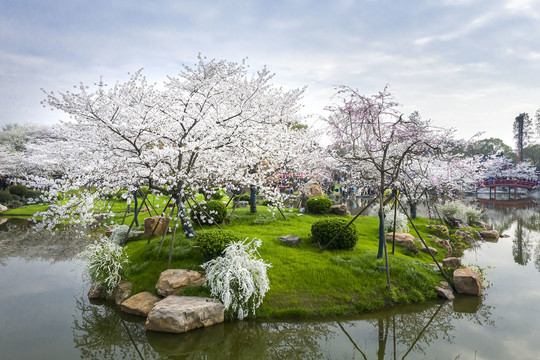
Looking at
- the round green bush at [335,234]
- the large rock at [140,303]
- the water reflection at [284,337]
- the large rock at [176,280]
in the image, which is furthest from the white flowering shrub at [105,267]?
the round green bush at [335,234]

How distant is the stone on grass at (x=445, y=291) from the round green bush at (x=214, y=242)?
662cm

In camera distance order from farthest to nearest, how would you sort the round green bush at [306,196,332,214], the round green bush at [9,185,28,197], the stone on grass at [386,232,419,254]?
the round green bush at [9,185,28,197] → the round green bush at [306,196,332,214] → the stone on grass at [386,232,419,254]

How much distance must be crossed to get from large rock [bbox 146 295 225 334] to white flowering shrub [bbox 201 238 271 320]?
332 millimetres

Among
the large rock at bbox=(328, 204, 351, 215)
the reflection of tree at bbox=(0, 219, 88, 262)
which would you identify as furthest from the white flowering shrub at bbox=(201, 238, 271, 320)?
the large rock at bbox=(328, 204, 351, 215)

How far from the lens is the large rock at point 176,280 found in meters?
8.98

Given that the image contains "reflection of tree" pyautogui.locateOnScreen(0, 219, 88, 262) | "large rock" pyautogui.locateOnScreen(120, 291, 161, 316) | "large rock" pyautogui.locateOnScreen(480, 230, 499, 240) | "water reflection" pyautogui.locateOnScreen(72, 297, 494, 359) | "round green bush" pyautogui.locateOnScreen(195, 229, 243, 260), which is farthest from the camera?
"large rock" pyautogui.locateOnScreen(480, 230, 499, 240)

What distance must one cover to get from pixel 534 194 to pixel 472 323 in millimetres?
Result: 62644

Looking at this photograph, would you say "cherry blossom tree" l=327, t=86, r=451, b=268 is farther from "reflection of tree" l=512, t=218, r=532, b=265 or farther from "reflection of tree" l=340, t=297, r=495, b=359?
"reflection of tree" l=512, t=218, r=532, b=265

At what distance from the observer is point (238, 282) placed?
27.8 ft

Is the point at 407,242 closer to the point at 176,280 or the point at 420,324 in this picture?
the point at 420,324

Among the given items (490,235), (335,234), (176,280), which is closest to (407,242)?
(335,234)

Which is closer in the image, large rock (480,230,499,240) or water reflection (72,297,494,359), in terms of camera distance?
water reflection (72,297,494,359)

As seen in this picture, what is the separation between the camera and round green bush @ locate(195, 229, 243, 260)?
31.9 feet

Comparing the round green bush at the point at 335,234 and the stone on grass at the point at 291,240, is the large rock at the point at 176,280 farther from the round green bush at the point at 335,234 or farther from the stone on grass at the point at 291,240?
the round green bush at the point at 335,234
